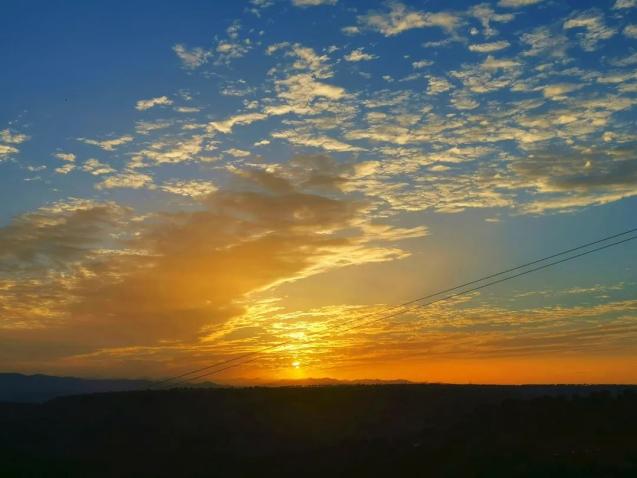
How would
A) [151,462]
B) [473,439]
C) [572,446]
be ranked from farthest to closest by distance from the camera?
1. [151,462]
2. [473,439]
3. [572,446]

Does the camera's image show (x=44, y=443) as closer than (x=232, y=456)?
No

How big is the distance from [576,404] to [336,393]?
35900 mm

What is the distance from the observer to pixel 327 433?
2657 inches

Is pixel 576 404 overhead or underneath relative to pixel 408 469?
overhead

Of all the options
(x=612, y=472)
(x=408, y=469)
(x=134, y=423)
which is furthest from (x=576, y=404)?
(x=134, y=423)

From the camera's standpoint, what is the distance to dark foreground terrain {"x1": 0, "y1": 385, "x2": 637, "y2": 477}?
38.0 m

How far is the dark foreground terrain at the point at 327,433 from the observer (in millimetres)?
38000

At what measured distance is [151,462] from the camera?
5519 centimetres

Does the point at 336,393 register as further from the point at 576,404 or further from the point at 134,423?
the point at 576,404

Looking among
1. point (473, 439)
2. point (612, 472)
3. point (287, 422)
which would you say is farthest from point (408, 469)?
point (287, 422)

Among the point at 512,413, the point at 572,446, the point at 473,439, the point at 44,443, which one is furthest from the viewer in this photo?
the point at 44,443

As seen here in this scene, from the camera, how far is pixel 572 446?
127 ft

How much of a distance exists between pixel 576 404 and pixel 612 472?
791 inches

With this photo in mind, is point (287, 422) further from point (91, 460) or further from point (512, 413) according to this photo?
point (512, 413)
